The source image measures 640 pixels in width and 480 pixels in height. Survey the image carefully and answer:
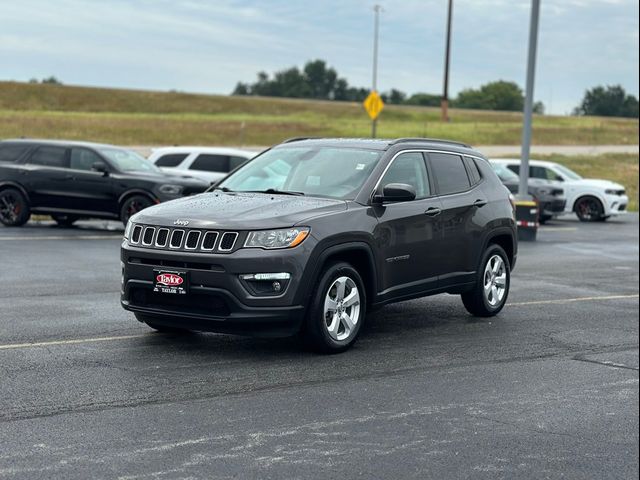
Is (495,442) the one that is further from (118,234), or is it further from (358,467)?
(118,234)

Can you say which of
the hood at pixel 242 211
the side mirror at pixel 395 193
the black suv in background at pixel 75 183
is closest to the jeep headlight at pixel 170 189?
the black suv in background at pixel 75 183

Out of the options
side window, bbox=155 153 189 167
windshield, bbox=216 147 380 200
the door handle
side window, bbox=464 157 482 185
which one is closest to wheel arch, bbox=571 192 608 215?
side window, bbox=155 153 189 167

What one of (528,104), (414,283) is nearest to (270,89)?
(528,104)

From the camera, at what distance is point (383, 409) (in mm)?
6980

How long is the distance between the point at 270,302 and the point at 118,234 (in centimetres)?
1247

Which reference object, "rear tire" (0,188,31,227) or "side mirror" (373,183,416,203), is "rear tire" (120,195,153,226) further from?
"side mirror" (373,183,416,203)

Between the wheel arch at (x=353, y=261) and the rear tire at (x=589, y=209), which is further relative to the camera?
the rear tire at (x=589, y=209)

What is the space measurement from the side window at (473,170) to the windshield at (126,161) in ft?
34.9

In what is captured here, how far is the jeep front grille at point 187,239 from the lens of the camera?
820 centimetres

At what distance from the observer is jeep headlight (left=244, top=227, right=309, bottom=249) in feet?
26.9

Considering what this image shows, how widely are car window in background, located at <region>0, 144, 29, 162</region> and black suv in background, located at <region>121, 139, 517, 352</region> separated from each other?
11735mm

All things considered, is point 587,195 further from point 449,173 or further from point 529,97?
point 449,173

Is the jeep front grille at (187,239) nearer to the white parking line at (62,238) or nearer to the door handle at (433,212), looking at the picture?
the door handle at (433,212)

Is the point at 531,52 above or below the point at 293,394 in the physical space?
above
